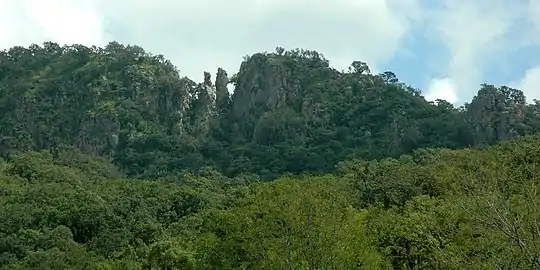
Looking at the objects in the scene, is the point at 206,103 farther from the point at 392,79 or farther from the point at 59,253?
the point at 59,253

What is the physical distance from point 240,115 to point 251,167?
12.6 meters

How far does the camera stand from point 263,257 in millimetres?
21328

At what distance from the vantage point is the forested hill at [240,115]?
3004 inches

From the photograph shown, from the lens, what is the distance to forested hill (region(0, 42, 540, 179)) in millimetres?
76312

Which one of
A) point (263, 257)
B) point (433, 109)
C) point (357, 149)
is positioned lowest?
point (263, 257)

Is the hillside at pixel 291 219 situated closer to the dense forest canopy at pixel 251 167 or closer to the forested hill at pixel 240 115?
the dense forest canopy at pixel 251 167

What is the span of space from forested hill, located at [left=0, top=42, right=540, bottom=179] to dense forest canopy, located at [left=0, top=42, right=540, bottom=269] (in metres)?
0.21

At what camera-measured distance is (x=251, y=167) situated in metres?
77.3

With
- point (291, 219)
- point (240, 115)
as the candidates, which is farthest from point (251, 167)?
point (291, 219)

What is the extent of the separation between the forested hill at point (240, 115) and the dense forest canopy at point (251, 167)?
215 millimetres

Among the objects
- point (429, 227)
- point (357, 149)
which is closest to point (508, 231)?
point (429, 227)

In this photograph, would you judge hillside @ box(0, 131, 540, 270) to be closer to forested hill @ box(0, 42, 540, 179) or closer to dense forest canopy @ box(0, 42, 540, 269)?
dense forest canopy @ box(0, 42, 540, 269)

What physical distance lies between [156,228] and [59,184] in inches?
584

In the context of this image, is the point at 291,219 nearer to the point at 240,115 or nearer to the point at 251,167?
the point at 251,167
